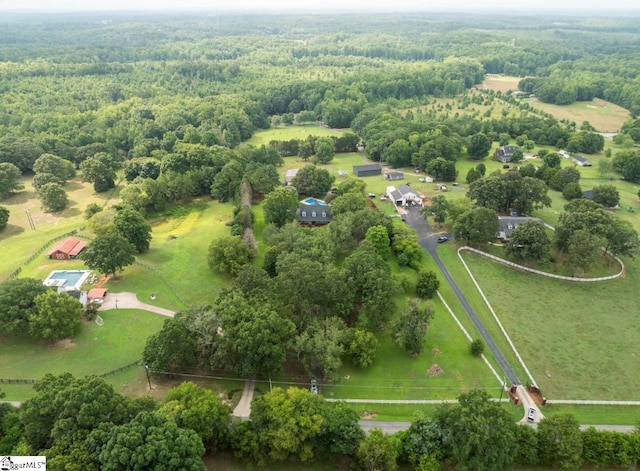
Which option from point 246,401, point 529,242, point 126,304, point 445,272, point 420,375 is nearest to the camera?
point 246,401

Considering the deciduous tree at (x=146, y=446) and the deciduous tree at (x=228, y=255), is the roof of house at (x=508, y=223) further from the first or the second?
the deciduous tree at (x=146, y=446)

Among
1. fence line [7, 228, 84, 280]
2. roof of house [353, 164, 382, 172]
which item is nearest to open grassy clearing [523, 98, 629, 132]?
roof of house [353, 164, 382, 172]

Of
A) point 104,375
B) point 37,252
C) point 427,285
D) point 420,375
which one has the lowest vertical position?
point 37,252

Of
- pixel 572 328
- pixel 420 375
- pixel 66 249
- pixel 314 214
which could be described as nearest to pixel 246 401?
pixel 420 375

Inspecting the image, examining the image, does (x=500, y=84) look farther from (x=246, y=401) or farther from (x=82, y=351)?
(x=82, y=351)

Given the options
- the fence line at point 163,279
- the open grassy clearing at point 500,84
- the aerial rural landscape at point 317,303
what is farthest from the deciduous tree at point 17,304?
the open grassy clearing at point 500,84

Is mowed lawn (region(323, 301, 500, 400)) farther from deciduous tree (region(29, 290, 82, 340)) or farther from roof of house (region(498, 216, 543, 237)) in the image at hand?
deciduous tree (region(29, 290, 82, 340))
